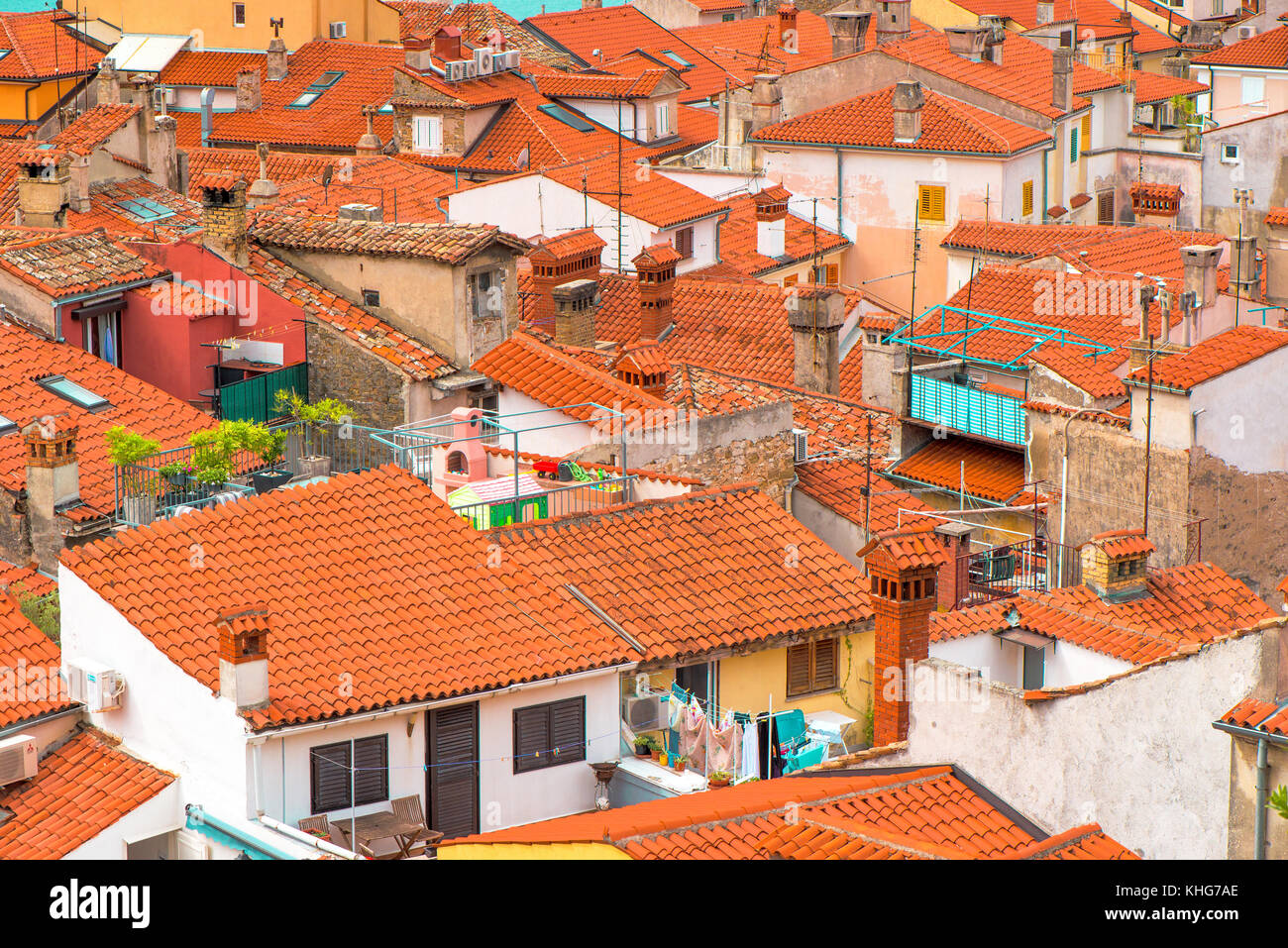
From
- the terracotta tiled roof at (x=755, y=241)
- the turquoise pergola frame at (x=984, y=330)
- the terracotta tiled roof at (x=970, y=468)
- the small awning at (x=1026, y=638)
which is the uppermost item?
the turquoise pergola frame at (x=984, y=330)

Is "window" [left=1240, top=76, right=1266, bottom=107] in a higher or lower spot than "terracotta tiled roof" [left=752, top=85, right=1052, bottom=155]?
lower

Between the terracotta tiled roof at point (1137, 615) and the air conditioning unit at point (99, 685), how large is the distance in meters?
8.35

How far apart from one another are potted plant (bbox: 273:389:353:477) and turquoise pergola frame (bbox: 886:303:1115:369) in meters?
9.54

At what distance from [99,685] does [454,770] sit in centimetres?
345

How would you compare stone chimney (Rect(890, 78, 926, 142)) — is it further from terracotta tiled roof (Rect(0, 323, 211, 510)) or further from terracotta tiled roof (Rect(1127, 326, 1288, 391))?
terracotta tiled roof (Rect(0, 323, 211, 510))

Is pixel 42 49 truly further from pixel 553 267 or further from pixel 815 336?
pixel 815 336

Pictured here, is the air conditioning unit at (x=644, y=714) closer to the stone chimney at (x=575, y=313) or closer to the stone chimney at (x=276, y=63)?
A: the stone chimney at (x=575, y=313)

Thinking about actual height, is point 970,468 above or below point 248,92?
below

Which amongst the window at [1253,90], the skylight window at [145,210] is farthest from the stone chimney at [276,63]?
the window at [1253,90]

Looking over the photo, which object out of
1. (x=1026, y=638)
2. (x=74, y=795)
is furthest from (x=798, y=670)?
(x=74, y=795)

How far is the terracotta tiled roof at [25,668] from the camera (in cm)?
2030

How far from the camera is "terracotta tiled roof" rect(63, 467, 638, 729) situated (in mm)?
19938

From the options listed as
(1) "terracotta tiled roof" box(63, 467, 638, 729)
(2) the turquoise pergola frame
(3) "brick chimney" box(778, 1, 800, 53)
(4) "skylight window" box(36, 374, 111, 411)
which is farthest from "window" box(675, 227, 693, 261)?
(3) "brick chimney" box(778, 1, 800, 53)

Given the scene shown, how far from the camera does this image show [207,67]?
66.4 m
